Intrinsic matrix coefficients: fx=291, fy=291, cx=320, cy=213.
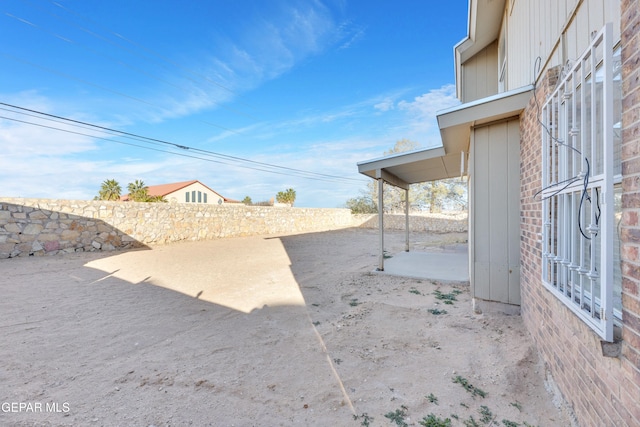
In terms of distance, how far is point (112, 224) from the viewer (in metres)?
10.2

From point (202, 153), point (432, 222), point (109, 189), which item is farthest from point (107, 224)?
point (109, 189)

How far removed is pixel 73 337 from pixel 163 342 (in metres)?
1.09

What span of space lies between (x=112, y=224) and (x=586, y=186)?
40.3 ft

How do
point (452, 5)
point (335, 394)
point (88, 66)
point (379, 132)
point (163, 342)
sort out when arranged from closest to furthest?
point (335, 394)
point (163, 342)
point (452, 5)
point (88, 66)
point (379, 132)

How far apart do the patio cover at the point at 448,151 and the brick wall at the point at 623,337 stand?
2.37 feet

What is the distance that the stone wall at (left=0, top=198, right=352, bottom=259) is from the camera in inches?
323

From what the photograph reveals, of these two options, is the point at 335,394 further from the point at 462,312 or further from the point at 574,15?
the point at 574,15

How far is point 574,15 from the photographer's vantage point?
6.78ft

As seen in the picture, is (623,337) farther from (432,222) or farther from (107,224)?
(432,222)

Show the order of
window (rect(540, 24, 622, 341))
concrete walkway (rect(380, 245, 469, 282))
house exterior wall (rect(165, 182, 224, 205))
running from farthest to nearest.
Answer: house exterior wall (rect(165, 182, 224, 205)) < concrete walkway (rect(380, 245, 469, 282)) < window (rect(540, 24, 622, 341))

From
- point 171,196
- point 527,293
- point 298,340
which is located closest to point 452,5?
point 527,293

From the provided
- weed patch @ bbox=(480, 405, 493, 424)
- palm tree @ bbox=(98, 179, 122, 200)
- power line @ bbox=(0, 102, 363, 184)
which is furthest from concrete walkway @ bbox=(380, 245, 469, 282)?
palm tree @ bbox=(98, 179, 122, 200)

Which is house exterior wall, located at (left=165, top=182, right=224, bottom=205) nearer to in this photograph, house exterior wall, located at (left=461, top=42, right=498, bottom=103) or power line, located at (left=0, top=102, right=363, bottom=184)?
power line, located at (left=0, top=102, right=363, bottom=184)

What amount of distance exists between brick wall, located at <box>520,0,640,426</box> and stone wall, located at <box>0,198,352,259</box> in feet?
38.7
